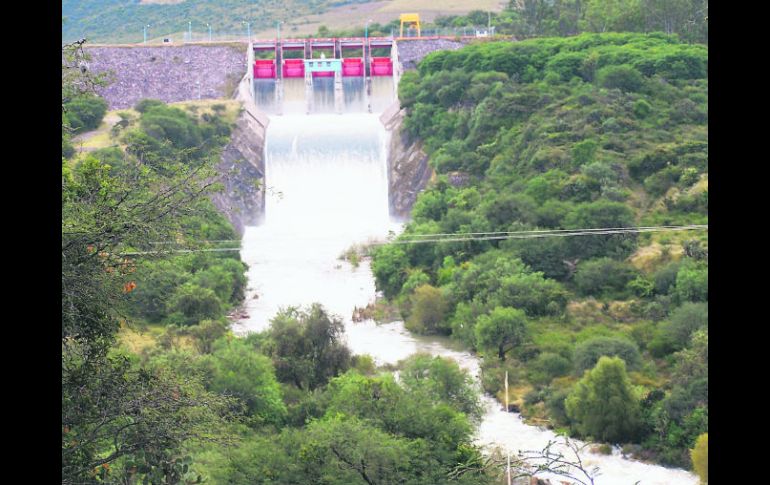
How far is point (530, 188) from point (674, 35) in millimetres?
27479

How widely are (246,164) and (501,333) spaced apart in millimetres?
26086

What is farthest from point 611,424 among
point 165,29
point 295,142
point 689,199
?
point 165,29

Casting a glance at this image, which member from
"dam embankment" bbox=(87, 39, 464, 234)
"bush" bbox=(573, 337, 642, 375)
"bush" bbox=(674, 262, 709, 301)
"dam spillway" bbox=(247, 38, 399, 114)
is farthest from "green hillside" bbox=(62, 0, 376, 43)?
"bush" bbox=(573, 337, 642, 375)

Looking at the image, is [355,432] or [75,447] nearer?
[75,447]

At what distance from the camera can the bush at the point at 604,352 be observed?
33578 mm

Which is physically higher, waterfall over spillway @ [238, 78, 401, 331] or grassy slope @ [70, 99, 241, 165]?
grassy slope @ [70, 99, 241, 165]

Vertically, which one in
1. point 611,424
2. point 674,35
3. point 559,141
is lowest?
point 611,424

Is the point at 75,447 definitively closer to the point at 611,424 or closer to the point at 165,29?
the point at 611,424

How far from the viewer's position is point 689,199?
148 ft

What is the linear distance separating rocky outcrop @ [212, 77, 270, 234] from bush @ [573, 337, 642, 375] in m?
23.8

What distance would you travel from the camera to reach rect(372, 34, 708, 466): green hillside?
33469mm

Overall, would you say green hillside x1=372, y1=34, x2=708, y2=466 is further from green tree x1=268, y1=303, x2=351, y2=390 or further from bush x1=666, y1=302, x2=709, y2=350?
green tree x1=268, y1=303, x2=351, y2=390

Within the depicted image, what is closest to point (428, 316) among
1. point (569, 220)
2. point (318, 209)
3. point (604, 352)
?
point (569, 220)

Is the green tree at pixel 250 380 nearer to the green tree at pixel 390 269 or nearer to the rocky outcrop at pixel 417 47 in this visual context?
the green tree at pixel 390 269
